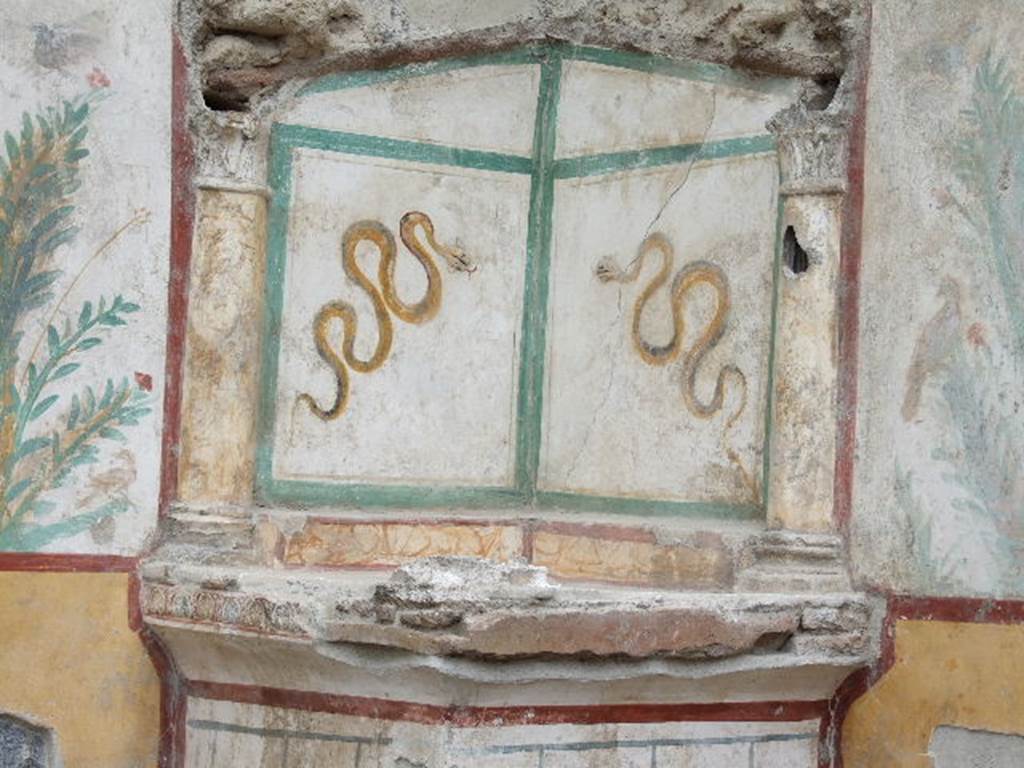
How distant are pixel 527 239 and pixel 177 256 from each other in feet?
3.43

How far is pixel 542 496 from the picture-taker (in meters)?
6.07

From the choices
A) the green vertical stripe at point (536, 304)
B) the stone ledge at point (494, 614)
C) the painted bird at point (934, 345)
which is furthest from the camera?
the green vertical stripe at point (536, 304)

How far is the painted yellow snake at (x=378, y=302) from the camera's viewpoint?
227 inches

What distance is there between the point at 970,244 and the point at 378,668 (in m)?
1.69

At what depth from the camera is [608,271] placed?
596 cm

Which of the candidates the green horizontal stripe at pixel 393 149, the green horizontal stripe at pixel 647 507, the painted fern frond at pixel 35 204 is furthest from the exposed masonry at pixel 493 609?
the green horizontal stripe at pixel 393 149

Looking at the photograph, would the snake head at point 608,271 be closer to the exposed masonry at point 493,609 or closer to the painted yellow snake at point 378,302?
the painted yellow snake at point 378,302

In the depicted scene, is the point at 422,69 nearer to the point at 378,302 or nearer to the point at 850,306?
the point at 378,302

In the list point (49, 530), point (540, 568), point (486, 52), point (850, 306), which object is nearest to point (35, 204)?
point (49, 530)

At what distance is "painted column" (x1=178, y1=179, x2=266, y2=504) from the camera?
217 inches

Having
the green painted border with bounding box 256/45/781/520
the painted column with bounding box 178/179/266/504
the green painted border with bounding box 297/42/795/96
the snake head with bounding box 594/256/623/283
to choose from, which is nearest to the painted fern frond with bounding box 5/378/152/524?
the painted column with bounding box 178/179/266/504

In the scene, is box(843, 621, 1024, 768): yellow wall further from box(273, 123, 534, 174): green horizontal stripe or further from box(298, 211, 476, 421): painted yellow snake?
box(273, 123, 534, 174): green horizontal stripe

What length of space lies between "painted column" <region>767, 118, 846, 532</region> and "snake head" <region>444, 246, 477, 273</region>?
99 centimetres

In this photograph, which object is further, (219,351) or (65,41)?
(219,351)
